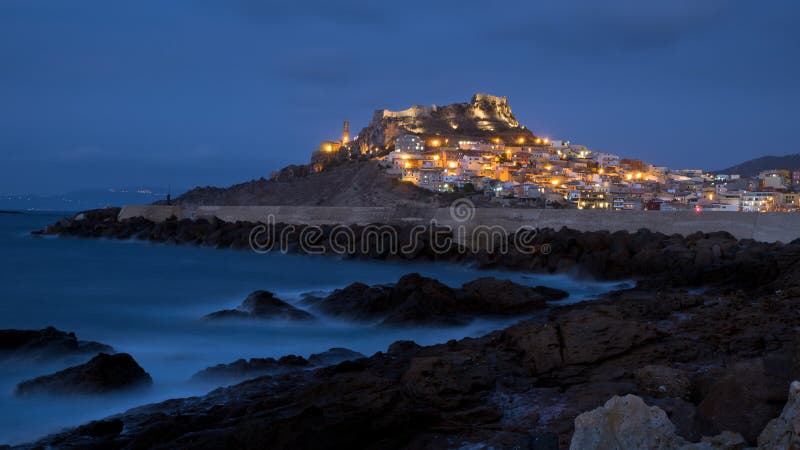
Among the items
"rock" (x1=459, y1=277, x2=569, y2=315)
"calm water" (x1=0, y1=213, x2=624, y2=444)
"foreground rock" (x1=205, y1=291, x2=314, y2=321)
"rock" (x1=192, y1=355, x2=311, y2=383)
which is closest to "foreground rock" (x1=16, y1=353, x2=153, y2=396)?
"calm water" (x1=0, y1=213, x2=624, y2=444)

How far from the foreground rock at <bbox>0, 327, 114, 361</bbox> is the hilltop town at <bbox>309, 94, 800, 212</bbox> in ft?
128

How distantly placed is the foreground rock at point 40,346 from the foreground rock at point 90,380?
114 centimetres

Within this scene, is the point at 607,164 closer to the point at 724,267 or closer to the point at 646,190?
the point at 646,190

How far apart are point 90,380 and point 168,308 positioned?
6935mm

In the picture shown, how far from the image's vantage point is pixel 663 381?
4191mm

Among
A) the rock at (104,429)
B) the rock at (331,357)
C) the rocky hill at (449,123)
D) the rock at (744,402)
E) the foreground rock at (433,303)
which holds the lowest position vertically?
the rock at (331,357)

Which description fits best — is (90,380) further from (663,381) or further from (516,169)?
(516,169)

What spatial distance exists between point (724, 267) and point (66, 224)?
4165 cm

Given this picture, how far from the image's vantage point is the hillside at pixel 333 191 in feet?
174

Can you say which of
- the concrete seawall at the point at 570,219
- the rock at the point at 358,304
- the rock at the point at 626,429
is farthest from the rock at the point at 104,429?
the concrete seawall at the point at 570,219

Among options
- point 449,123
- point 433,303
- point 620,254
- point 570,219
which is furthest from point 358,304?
point 449,123

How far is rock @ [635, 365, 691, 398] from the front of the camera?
4086mm

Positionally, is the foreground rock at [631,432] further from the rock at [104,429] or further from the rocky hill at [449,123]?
the rocky hill at [449,123]

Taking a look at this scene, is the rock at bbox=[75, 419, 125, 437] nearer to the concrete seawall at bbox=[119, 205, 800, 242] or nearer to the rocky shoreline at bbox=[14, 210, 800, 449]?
the rocky shoreline at bbox=[14, 210, 800, 449]
